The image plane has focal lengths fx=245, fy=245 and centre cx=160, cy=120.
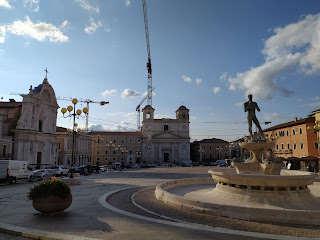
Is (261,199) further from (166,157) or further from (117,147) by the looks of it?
(166,157)

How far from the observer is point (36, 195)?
8.19 meters

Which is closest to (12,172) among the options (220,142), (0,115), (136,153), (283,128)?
(0,115)

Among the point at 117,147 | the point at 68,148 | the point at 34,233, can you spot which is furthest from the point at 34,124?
the point at 117,147

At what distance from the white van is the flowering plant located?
57.1 feet

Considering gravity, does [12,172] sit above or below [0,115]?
below

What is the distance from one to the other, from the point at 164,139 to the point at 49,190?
277 feet

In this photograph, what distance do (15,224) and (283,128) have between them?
55.4 meters

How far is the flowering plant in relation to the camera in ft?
26.9

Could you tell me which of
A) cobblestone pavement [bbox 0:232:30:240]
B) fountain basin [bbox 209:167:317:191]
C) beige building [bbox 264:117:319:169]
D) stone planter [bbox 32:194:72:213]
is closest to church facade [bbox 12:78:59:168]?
stone planter [bbox 32:194:72:213]

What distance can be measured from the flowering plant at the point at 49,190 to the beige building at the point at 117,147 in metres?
76.9

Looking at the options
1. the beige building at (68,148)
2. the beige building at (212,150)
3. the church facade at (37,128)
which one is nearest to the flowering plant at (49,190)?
the church facade at (37,128)

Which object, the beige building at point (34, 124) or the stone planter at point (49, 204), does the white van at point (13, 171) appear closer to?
the beige building at point (34, 124)

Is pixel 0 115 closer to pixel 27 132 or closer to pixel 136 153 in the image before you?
pixel 27 132

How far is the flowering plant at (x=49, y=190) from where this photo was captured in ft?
26.9
